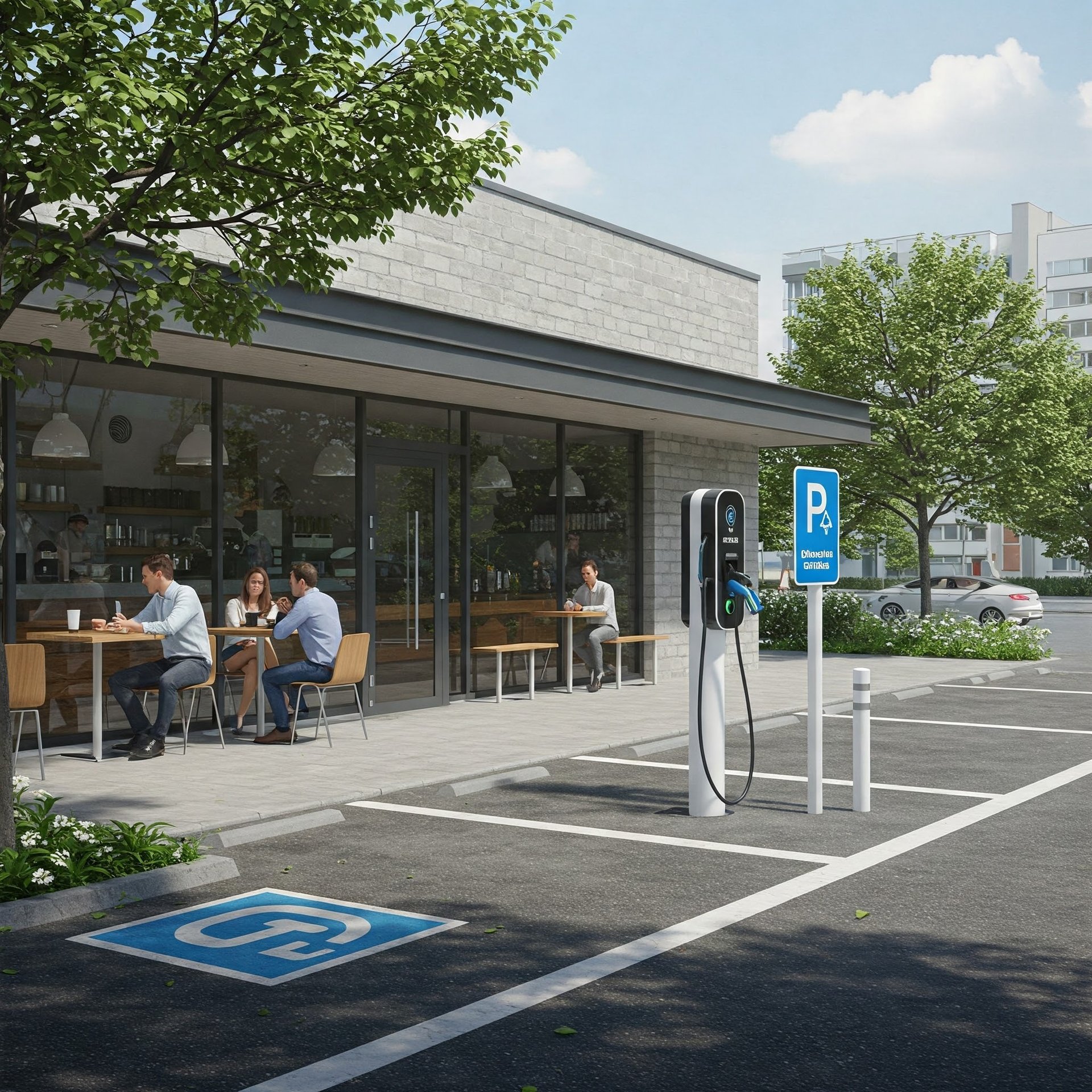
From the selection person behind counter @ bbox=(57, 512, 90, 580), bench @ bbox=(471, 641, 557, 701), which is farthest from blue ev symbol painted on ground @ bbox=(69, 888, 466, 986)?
bench @ bbox=(471, 641, 557, 701)

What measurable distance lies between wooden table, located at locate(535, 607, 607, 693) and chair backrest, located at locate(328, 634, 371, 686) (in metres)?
4.53

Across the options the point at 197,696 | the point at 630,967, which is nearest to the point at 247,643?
the point at 197,696

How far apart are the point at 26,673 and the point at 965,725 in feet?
29.3

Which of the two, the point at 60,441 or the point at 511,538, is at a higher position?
the point at 60,441

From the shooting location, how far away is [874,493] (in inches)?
936

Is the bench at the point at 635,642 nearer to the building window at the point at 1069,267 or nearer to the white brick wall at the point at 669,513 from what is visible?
the white brick wall at the point at 669,513

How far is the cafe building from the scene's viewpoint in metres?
11.2

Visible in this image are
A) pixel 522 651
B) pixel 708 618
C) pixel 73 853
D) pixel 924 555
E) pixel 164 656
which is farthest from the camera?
pixel 924 555

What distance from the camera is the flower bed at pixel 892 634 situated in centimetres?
2161

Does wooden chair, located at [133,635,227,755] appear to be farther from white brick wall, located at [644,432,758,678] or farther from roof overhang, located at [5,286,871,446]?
white brick wall, located at [644,432,758,678]

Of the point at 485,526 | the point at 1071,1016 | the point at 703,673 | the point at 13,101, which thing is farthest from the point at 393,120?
the point at 485,526

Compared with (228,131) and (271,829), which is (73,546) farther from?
(228,131)

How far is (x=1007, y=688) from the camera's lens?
17453 mm

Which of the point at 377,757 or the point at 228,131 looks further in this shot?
the point at 377,757
